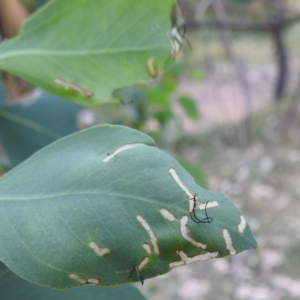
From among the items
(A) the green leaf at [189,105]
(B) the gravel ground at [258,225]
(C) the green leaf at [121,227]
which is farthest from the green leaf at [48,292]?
(B) the gravel ground at [258,225]

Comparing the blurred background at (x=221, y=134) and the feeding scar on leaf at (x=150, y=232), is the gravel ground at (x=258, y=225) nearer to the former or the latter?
the blurred background at (x=221, y=134)

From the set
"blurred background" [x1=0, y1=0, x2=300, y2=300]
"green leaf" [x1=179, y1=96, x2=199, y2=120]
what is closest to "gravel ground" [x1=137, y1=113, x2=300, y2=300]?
"blurred background" [x1=0, y1=0, x2=300, y2=300]

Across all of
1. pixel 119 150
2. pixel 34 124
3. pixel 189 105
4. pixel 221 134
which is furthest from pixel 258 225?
pixel 119 150

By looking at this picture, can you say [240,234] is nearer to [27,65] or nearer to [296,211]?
[27,65]

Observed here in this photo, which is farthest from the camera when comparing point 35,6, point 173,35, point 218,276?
point 218,276

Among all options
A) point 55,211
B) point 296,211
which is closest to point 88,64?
point 55,211
